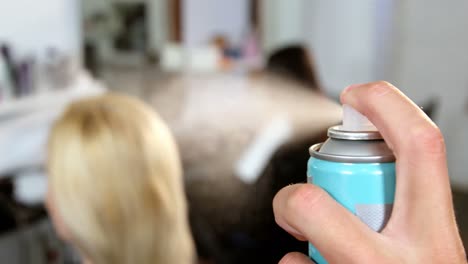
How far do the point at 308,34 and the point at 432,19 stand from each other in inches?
24.2

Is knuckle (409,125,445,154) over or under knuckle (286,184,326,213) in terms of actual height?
over

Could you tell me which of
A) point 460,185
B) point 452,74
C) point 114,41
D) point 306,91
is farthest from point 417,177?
point 452,74

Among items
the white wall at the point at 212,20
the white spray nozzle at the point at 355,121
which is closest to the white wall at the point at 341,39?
the white wall at the point at 212,20

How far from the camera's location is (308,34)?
2.87 m

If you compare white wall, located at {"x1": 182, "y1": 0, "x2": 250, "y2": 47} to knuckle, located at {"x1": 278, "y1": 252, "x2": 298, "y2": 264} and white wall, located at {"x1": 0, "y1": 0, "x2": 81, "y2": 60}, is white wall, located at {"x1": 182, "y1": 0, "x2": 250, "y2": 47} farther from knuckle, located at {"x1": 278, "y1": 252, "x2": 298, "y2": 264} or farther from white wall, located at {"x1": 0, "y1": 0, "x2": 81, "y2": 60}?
knuckle, located at {"x1": 278, "y1": 252, "x2": 298, "y2": 264}

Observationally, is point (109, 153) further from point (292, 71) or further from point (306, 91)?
point (292, 71)

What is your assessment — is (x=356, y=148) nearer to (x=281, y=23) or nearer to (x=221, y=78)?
(x=221, y=78)

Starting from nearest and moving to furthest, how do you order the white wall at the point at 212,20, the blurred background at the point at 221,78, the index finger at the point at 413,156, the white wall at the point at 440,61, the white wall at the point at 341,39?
the index finger at the point at 413,156
the blurred background at the point at 221,78
the white wall at the point at 212,20
the white wall at the point at 440,61
the white wall at the point at 341,39

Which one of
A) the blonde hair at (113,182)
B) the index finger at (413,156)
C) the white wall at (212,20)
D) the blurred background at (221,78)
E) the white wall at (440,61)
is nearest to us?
the index finger at (413,156)

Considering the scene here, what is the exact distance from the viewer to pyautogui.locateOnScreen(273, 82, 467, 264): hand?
0.32 metres

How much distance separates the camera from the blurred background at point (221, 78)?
67.4 inches

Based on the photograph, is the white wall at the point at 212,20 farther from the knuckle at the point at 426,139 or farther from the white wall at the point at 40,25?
the knuckle at the point at 426,139

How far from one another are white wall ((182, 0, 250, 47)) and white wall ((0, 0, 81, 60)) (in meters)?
0.54

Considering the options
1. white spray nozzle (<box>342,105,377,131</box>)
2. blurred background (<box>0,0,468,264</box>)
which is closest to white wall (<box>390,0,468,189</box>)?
blurred background (<box>0,0,468,264</box>)
